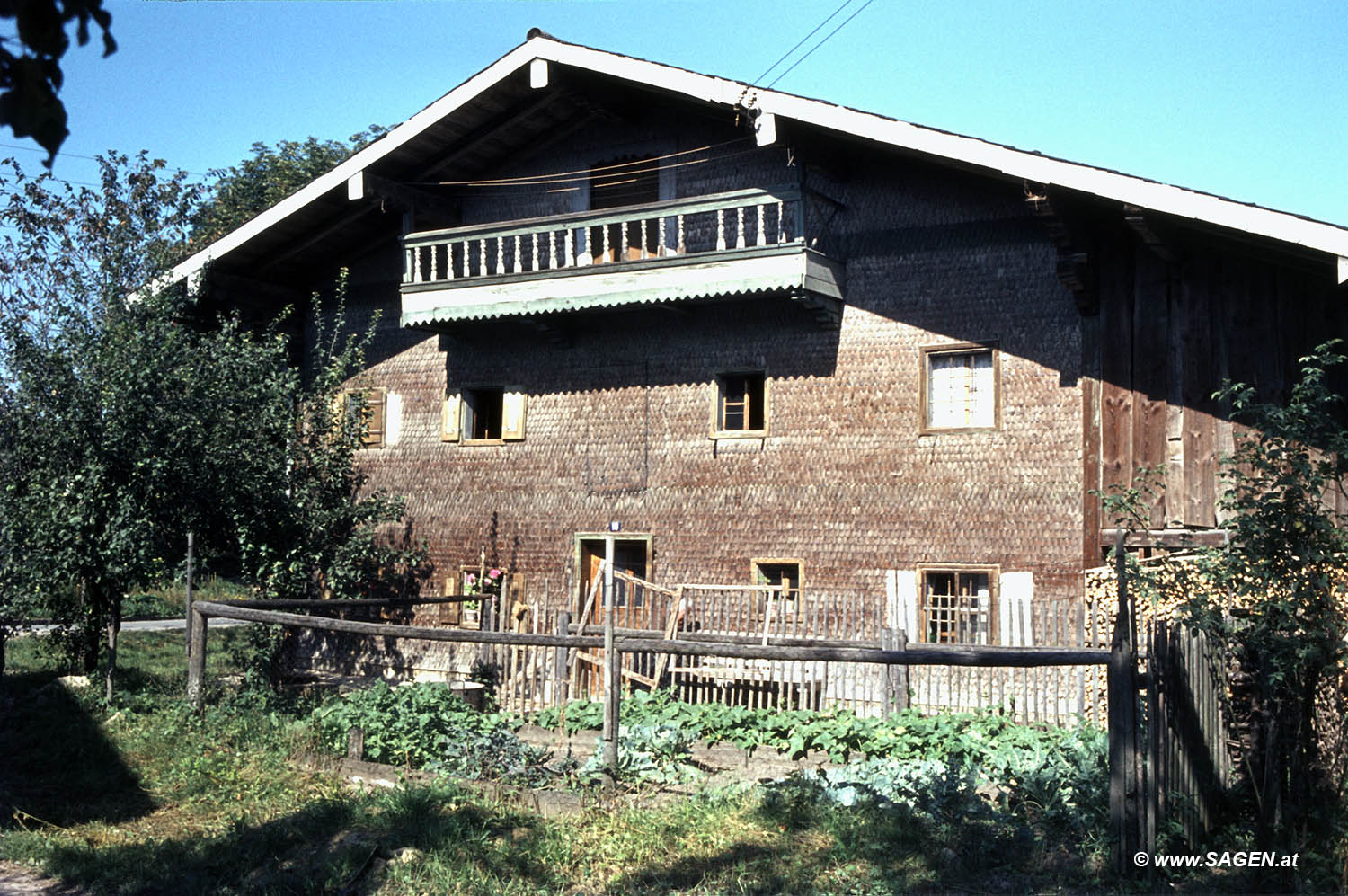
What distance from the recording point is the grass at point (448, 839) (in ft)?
26.7

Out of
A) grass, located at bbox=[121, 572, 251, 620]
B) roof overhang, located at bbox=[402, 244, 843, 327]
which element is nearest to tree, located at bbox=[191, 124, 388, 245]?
grass, located at bbox=[121, 572, 251, 620]

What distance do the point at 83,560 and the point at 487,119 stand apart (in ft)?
27.8

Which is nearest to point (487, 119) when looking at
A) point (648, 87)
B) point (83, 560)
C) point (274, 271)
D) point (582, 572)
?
point (648, 87)

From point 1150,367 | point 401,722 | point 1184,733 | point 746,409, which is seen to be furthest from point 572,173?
point 1184,733

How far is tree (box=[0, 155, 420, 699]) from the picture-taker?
50.6 feet

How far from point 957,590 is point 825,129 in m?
6.10

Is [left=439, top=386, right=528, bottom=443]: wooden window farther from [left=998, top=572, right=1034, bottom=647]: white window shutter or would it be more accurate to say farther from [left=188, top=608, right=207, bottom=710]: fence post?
[left=998, top=572, right=1034, bottom=647]: white window shutter

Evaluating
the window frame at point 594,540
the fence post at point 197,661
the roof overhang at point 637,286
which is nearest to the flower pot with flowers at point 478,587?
the window frame at point 594,540

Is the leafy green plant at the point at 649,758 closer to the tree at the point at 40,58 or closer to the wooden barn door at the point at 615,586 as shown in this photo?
the wooden barn door at the point at 615,586

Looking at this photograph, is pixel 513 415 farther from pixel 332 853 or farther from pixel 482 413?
pixel 332 853

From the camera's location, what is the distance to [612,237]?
1869 cm

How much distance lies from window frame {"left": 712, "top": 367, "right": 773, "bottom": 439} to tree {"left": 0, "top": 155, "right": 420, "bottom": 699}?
539cm

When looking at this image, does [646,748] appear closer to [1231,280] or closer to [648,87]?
[1231,280]

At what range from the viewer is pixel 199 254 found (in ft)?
64.5
